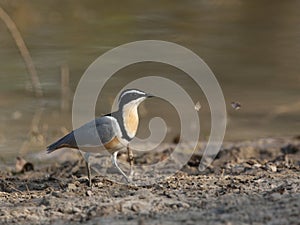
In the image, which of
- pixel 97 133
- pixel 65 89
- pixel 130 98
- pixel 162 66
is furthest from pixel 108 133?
pixel 162 66

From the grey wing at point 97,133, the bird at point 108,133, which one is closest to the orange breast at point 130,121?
the bird at point 108,133

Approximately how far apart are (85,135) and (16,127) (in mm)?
3621

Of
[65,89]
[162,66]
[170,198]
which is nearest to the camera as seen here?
[170,198]

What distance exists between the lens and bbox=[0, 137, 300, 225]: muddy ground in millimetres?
6492

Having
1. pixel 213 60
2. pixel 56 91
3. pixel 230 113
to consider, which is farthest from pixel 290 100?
pixel 56 91

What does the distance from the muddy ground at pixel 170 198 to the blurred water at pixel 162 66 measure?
2.33m

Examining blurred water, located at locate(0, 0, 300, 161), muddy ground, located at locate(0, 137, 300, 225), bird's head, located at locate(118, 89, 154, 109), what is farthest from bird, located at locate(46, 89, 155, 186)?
blurred water, located at locate(0, 0, 300, 161)

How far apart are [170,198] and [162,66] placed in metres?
6.76

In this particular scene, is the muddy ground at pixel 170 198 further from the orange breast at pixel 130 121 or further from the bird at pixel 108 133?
the orange breast at pixel 130 121

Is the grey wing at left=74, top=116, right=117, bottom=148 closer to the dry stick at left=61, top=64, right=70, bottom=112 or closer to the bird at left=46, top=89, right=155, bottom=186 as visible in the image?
the bird at left=46, top=89, right=155, bottom=186

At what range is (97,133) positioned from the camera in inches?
306

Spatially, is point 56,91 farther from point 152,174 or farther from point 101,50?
point 152,174

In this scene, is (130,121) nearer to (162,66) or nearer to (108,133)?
(108,133)

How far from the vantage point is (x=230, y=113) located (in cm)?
1180
